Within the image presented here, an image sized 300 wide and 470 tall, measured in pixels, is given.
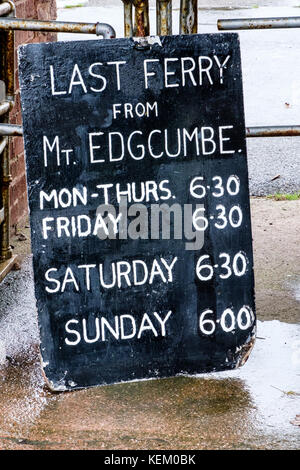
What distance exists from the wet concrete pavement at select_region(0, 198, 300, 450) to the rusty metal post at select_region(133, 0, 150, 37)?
1.31 m

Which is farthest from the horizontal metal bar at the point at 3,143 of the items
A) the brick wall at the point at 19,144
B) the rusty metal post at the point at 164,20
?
the rusty metal post at the point at 164,20

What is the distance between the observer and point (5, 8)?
365cm

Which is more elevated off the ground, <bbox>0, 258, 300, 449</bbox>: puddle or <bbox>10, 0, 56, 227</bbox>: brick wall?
<bbox>10, 0, 56, 227</bbox>: brick wall

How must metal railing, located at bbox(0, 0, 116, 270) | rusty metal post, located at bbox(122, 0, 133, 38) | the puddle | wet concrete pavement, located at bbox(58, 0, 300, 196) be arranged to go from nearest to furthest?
1. the puddle
2. rusty metal post, located at bbox(122, 0, 133, 38)
3. metal railing, located at bbox(0, 0, 116, 270)
4. wet concrete pavement, located at bbox(58, 0, 300, 196)

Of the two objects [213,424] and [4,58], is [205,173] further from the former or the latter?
[4,58]

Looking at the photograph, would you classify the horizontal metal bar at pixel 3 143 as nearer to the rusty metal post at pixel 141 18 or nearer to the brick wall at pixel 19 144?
the brick wall at pixel 19 144

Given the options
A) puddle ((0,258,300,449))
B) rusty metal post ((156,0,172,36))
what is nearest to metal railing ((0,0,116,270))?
rusty metal post ((156,0,172,36))

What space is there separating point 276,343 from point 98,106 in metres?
1.24

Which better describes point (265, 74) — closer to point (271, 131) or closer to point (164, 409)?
point (271, 131)

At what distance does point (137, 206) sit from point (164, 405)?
2.38 feet

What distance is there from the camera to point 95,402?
2.84m

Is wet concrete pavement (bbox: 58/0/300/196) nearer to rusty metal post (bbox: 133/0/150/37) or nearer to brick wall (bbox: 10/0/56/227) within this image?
brick wall (bbox: 10/0/56/227)

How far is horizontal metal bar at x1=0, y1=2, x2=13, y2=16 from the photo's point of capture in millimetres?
3607

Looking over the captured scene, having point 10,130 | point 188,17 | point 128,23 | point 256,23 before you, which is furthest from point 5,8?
point 256,23
